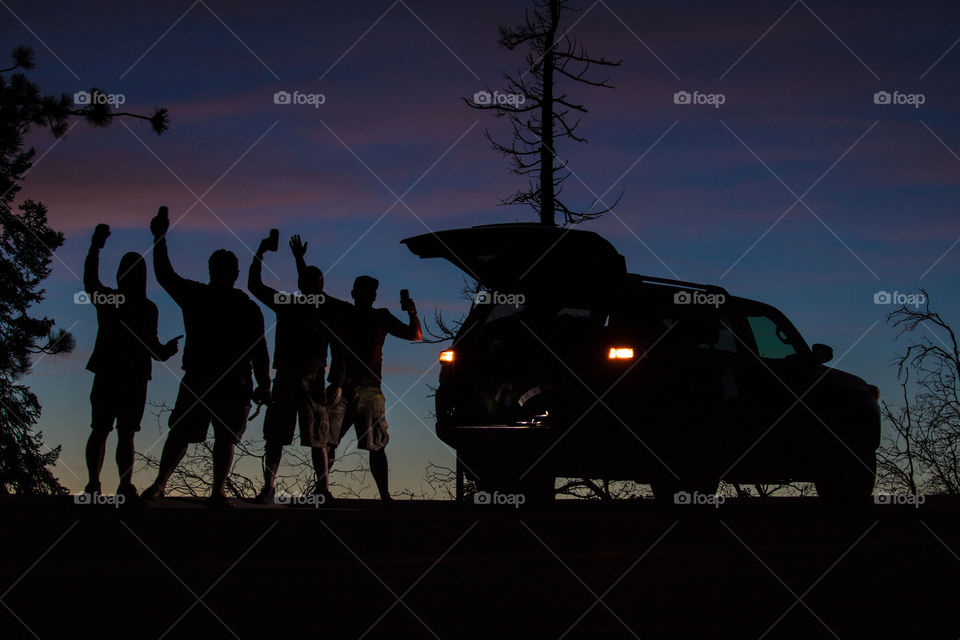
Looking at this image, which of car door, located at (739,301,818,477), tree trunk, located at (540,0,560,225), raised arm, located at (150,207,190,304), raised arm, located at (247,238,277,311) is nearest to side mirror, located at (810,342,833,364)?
car door, located at (739,301,818,477)

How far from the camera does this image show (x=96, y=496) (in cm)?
1002

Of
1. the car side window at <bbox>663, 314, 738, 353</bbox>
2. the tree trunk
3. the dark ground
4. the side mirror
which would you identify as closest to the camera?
the dark ground

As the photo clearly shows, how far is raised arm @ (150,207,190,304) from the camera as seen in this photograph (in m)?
10.2

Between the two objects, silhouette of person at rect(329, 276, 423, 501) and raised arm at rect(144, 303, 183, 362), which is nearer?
raised arm at rect(144, 303, 183, 362)

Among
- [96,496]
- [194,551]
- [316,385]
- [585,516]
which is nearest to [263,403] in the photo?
[316,385]

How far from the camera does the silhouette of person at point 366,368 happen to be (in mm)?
11750

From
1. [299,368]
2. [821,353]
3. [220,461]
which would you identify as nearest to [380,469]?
[299,368]

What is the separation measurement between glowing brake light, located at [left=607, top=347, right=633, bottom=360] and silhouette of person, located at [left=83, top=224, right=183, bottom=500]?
11.9 ft

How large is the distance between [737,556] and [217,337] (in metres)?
4.64

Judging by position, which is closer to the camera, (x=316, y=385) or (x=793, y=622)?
(x=793, y=622)

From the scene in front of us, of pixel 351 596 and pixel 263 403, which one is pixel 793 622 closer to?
pixel 351 596

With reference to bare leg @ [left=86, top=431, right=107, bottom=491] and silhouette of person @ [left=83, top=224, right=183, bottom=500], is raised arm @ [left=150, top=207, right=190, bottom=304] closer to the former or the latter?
silhouette of person @ [left=83, top=224, right=183, bottom=500]

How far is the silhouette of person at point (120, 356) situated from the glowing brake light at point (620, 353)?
363cm

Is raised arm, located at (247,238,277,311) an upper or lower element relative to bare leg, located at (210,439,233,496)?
upper
